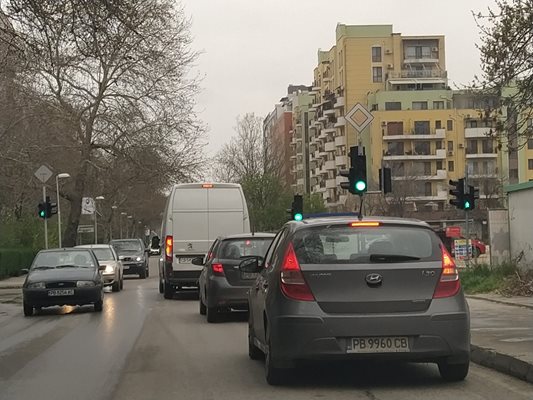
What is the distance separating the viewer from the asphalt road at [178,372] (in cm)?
809

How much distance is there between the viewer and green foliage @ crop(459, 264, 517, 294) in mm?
20406

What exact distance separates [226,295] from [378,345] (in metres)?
8.00

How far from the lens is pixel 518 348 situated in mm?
10102

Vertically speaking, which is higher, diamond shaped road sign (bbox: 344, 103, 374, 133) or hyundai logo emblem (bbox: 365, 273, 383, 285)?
diamond shaped road sign (bbox: 344, 103, 374, 133)

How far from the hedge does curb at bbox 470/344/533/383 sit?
3210cm

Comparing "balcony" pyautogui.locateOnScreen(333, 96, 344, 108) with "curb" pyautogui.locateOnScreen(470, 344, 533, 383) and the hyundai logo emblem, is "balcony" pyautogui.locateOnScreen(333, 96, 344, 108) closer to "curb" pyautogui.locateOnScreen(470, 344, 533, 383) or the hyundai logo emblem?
"curb" pyautogui.locateOnScreen(470, 344, 533, 383)

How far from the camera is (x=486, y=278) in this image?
21.2m

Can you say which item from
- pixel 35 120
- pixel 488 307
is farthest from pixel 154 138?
pixel 488 307

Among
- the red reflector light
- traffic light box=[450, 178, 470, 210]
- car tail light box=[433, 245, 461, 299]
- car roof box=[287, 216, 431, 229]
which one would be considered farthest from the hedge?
car tail light box=[433, 245, 461, 299]

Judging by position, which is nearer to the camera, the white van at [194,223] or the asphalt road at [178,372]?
the asphalt road at [178,372]

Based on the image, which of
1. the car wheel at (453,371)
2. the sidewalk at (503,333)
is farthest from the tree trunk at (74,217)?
the car wheel at (453,371)

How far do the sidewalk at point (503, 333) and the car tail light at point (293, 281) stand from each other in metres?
2.60

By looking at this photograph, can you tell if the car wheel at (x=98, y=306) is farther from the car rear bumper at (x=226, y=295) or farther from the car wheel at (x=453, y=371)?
the car wheel at (x=453, y=371)

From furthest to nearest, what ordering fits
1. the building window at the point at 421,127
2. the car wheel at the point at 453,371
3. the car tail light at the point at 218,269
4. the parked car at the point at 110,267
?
the building window at the point at 421,127, the parked car at the point at 110,267, the car tail light at the point at 218,269, the car wheel at the point at 453,371
